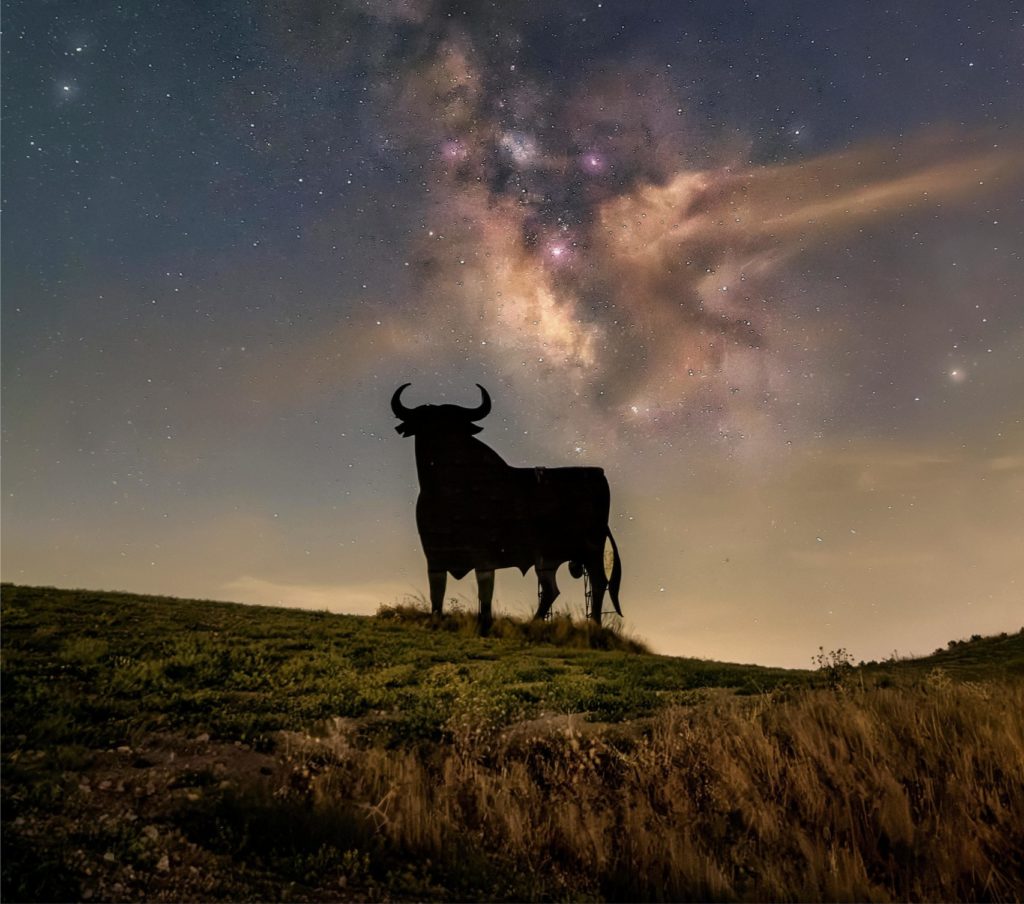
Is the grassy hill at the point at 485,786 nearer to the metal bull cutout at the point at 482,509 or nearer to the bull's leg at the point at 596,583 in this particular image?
the metal bull cutout at the point at 482,509

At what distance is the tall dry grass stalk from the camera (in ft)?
19.6

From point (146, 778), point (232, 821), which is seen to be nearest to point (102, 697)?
point (146, 778)

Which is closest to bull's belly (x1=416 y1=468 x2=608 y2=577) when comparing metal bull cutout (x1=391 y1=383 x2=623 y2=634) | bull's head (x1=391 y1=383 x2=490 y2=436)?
metal bull cutout (x1=391 y1=383 x2=623 y2=634)

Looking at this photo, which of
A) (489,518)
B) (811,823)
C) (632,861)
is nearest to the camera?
(632,861)

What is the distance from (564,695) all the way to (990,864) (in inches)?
233

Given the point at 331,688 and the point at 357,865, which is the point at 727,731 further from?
the point at 331,688

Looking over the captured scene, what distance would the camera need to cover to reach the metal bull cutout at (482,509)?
18.5 m

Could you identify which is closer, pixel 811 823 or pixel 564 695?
pixel 811 823

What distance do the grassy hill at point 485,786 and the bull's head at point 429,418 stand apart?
801 cm

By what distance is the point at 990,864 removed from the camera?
616 cm

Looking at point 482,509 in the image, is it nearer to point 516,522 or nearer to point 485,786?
point 516,522

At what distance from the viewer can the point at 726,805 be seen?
7.02m

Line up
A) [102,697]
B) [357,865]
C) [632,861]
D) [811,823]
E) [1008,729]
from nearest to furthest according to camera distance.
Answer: [357,865] → [632,861] → [811,823] → [1008,729] → [102,697]

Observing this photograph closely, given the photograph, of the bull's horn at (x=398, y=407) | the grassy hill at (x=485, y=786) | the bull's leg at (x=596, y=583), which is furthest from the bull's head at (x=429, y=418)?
the grassy hill at (x=485, y=786)
